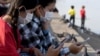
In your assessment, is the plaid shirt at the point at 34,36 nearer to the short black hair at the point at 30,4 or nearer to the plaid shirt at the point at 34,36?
the plaid shirt at the point at 34,36

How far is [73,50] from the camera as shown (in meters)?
2.92

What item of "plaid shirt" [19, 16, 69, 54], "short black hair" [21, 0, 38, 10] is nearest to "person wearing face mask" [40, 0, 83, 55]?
"plaid shirt" [19, 16, 69, 54]

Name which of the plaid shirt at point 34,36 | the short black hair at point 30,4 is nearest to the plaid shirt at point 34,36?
the plaid shirt at point 34,36

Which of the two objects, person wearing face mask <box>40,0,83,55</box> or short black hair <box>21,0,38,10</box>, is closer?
short black hair <box>21,0,38,10</box>

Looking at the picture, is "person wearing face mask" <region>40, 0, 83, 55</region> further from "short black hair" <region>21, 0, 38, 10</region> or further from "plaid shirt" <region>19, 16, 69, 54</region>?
"short black hair" <region>21, 0, 38, 10</region>

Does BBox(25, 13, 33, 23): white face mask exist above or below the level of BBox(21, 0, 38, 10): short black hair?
below

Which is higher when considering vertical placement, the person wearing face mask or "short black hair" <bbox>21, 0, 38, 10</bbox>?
"short black hair" <bbox>21, 0, 38, 10</bbox>

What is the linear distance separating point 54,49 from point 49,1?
0.32 metres

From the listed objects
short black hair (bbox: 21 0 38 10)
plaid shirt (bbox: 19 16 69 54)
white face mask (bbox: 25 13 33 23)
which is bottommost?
plaid shirt (bbox: 19 16 69 54)

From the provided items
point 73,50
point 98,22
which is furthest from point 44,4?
point 98,22

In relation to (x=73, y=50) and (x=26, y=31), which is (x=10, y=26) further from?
(x=73, y=50)

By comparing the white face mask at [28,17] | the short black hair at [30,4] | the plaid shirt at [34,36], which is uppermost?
the short black hair at [30,4]

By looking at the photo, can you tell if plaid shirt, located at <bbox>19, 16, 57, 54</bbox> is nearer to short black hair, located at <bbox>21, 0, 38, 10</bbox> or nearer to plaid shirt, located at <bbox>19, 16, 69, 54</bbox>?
plaid shirt, located at <bbox>19, 16, 69, 54</bbox>

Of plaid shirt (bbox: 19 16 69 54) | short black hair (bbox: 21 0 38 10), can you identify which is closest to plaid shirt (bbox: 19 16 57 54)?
plaid shirt (bbox: 19 16 69 54)
